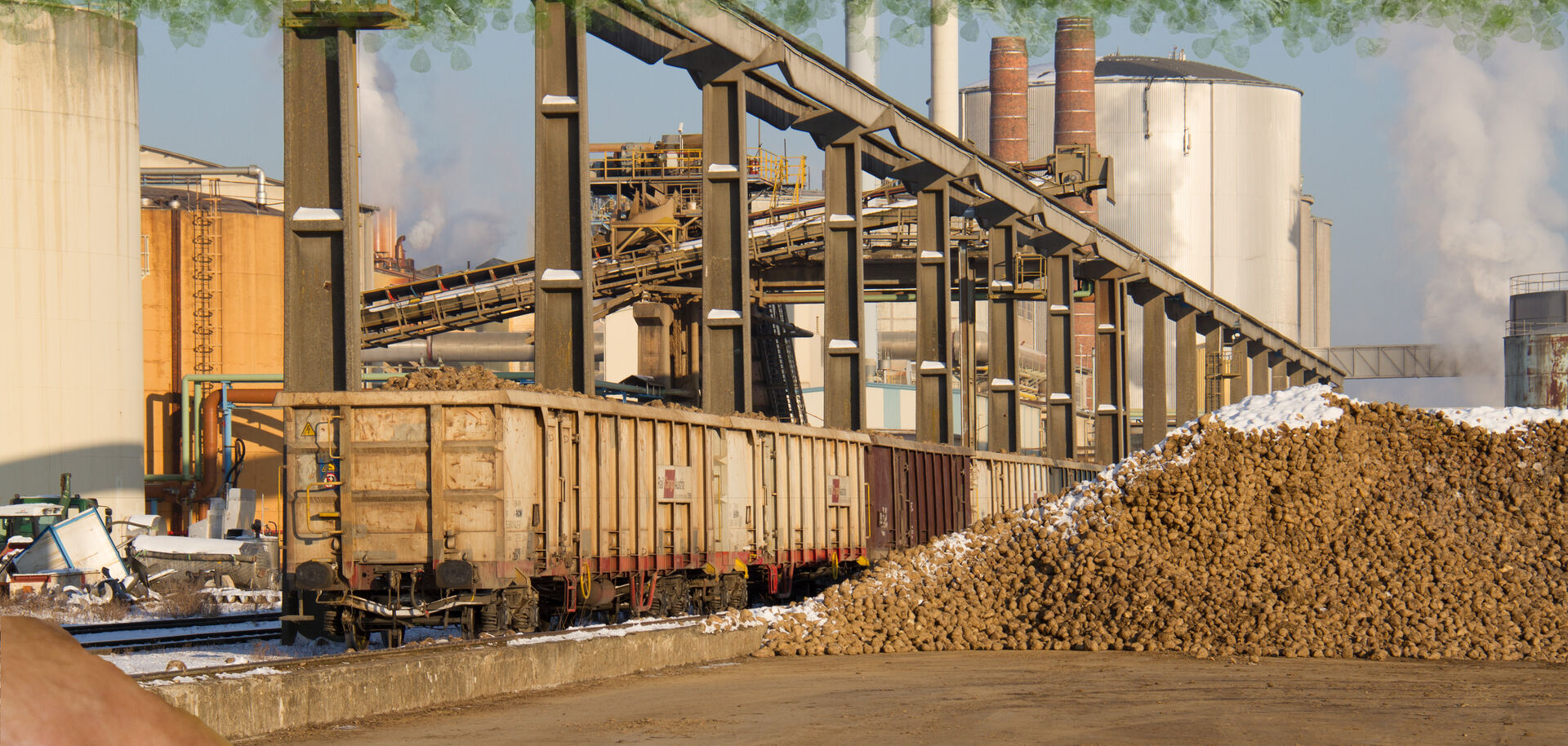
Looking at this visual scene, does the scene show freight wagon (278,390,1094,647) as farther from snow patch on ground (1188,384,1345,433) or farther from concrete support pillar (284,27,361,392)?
snow patch on ground (1188,384,1345,433)

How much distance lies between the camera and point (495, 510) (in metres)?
13.3

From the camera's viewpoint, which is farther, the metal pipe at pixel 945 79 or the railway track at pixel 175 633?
the metal pipe at pixel 945 79

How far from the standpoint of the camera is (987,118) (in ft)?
285

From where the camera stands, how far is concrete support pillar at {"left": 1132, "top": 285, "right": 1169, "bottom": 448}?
5244cm

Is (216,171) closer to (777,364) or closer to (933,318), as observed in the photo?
(777,364)

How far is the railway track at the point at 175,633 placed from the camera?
1532 centimetres

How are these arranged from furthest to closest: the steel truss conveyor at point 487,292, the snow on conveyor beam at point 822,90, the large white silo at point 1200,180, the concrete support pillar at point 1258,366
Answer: the large white silo at point 1200,180 → the concrete support pillar at point 1258,366 → the steel truss conveyor at point 487,292 → the snow on conveyor beam at point 822,90

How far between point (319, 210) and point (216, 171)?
43.0m

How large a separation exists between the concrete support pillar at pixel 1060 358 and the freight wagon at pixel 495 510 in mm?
27084

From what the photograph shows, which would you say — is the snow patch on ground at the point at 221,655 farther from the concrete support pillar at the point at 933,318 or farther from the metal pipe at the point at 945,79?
the metal pipe at the point at 945,79

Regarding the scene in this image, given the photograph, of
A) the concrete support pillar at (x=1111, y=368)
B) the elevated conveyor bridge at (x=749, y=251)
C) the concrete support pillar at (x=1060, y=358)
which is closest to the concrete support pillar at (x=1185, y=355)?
the elevated conveyor bridge at (x=749, y=251)

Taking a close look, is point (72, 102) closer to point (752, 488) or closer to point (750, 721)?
point (752, 488)

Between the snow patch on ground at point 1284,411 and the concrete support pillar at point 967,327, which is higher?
the concrete support pillar at point 967,327

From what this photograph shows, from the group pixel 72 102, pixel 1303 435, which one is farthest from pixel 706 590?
pixel 72 102
